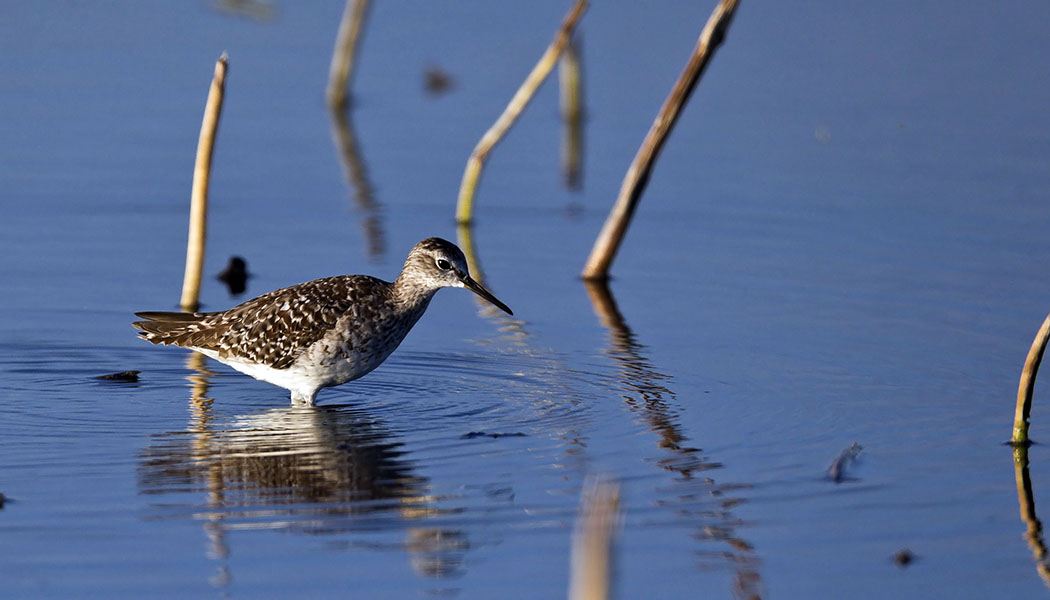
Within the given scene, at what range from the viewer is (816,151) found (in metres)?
19.2

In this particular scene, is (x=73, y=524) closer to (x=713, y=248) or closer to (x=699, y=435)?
(x=699, y=435)

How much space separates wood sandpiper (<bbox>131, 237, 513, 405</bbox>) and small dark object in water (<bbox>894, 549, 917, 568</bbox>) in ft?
14.6

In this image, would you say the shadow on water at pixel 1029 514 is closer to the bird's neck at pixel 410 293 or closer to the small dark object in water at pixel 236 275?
the bird's neck at pixel 410 293

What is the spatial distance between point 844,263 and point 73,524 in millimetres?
8803

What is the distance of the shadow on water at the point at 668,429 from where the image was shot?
8344 millimetres

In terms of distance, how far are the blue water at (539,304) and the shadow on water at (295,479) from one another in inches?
1.3

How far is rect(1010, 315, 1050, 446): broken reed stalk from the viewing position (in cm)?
952

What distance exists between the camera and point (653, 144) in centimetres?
1433

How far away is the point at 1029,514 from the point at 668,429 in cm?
244

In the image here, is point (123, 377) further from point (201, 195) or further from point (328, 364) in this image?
point (201, 195)

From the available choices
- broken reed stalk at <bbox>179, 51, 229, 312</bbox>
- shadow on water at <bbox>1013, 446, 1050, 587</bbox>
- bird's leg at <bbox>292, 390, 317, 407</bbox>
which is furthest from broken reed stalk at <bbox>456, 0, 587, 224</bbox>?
shadow on water at <bbox>1013, 446, 1050, 587</bbox>

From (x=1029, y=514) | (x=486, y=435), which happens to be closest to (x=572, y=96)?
(x=486, y=435)

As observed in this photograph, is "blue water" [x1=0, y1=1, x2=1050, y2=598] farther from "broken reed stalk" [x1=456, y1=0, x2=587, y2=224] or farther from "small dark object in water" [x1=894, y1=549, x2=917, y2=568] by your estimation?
"broken reed stalk" [x1=456, y1=0, x2=587, y2=224]

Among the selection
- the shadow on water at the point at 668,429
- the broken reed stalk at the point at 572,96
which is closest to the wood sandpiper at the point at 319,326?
the shadow on water at the point at 668,429
